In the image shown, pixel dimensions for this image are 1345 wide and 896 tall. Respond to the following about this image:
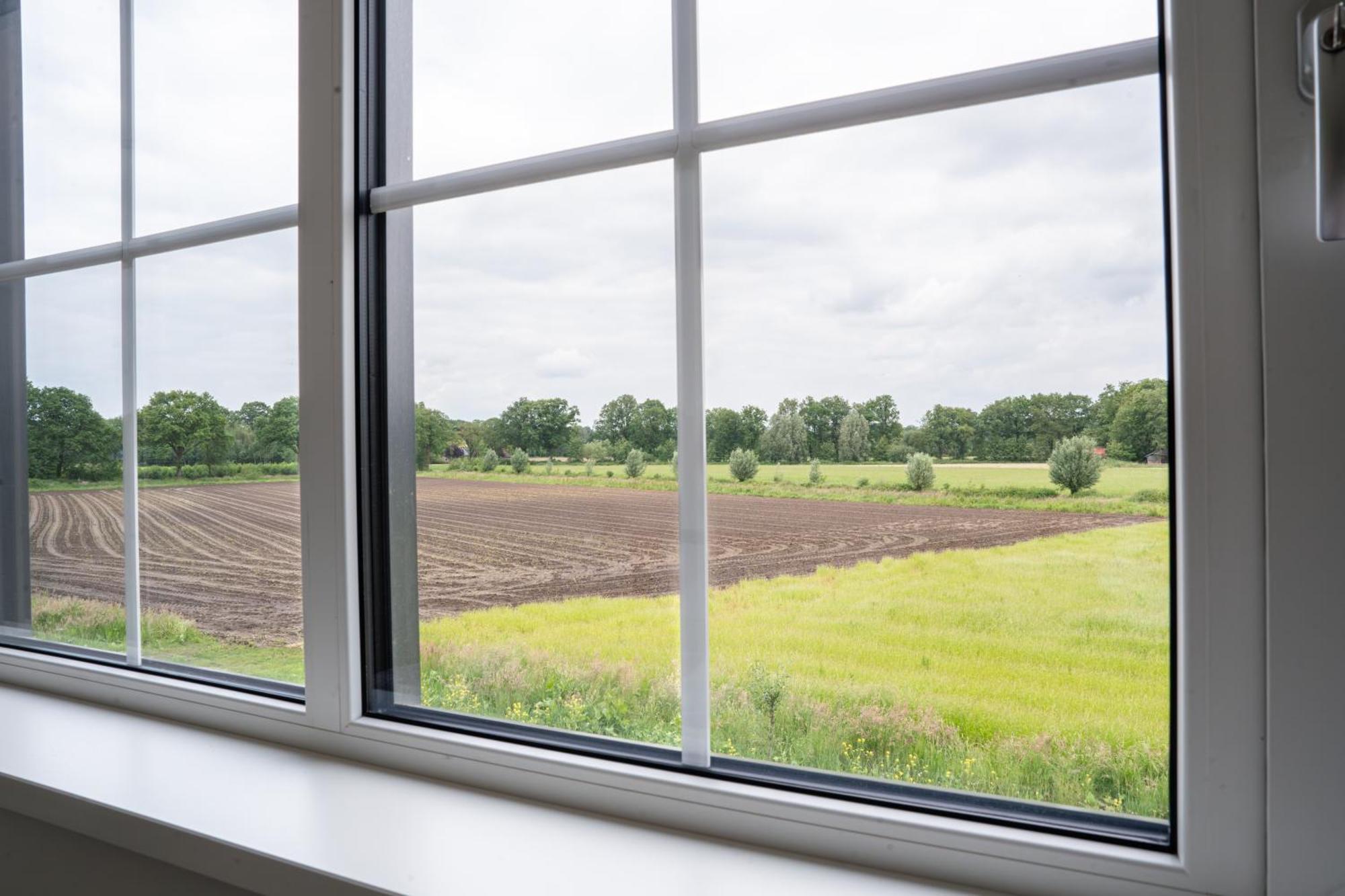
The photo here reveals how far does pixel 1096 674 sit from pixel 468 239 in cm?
91

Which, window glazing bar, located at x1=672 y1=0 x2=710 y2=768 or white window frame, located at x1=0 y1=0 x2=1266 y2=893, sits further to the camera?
window glazing bar, located at x1=672 y1=0 x2=710 y2=768

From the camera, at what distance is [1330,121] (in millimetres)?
544

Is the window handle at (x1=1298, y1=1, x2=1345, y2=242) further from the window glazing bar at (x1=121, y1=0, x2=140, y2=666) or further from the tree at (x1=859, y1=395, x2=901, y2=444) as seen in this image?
the window glazing bar at (x1=121, y1=0, x2=140, y2=666)

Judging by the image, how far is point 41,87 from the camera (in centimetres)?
159

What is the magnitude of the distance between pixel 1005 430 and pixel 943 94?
0.35 metres

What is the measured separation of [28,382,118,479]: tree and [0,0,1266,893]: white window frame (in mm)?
571

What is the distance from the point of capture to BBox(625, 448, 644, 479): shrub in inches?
37.5

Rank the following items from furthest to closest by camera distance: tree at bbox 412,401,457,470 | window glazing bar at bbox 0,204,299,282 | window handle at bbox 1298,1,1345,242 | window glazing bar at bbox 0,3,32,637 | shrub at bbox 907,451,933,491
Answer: window glazing bar at bbox 0,3,32,637
window glazing bar at bbox 0,204,299,282
tree at bbox 412,401,457,470
shrub at bbox 907,451,933,491
window handle at bbox 1298,1,1345,242

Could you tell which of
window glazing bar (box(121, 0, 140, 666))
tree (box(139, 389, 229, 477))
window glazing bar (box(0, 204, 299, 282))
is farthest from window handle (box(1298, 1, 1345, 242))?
window glazing bar (box(121, 0, 140, 666))

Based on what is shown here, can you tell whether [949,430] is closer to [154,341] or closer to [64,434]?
[154,341]


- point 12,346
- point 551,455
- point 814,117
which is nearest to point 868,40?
point 814,117

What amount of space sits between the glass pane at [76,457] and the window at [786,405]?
727 mm

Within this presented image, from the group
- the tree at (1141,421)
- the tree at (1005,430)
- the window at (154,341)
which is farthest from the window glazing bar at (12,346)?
the tree at (1141,421)

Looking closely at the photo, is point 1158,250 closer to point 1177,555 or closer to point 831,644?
point 1177,555
